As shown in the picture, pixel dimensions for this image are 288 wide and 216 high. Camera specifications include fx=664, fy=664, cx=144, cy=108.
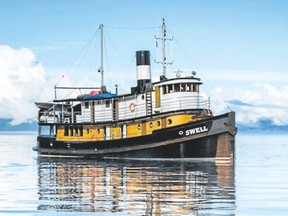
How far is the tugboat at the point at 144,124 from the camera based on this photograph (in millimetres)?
44094

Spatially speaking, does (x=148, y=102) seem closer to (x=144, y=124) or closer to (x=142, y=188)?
(x=144, y=124)

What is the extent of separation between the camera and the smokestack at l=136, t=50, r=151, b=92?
50.2 meters

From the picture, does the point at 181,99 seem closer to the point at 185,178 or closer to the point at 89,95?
the point at 89,95

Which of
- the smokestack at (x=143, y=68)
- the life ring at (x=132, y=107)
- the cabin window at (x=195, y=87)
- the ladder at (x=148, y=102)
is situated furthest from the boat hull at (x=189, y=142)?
the smokestack at (x=143, y=68)

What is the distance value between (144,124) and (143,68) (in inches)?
215

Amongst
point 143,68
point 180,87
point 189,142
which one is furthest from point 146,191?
point 143,68

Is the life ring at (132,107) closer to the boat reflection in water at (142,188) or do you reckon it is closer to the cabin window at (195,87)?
the cabin window at (195,87)

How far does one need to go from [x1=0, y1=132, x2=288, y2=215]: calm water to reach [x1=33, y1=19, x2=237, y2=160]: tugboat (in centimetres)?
313

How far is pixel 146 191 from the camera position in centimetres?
2586

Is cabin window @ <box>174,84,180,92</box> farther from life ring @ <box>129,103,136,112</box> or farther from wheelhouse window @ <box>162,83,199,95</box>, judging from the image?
life ring @ <box>129,103,136,112</box>

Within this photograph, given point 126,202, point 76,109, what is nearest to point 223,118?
point 76,109

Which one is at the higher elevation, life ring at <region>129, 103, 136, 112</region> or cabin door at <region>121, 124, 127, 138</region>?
life ring at <region>129, 103, 136, 112</region>

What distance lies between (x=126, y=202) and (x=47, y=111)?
35.1 meters

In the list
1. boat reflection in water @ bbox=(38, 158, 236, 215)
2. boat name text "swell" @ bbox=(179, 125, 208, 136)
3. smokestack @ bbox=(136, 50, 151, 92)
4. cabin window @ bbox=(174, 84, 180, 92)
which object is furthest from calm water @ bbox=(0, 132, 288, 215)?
smokestack @ bbox=(136, 50, 151, 92)
